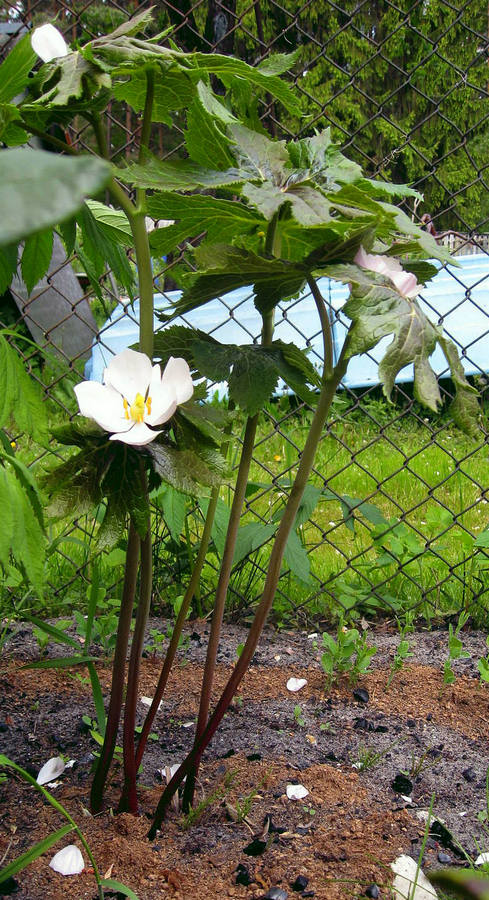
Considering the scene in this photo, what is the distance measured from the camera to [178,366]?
2.96ft

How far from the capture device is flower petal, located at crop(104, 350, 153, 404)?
0.92m

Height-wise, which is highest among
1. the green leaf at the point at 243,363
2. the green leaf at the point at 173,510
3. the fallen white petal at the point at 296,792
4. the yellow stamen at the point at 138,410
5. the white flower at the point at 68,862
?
the green leaf at the point at 243,363

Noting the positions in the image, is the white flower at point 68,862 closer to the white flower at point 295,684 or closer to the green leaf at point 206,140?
the white flower at point 295,684

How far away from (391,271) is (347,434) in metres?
2.96

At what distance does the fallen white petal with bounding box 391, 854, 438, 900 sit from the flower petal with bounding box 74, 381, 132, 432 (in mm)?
728

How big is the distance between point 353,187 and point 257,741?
1047 millimetres

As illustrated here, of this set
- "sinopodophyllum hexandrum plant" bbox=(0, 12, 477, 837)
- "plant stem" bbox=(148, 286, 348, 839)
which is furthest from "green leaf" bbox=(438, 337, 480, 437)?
"plant stem" bbox=(148, 286, 348, 839)

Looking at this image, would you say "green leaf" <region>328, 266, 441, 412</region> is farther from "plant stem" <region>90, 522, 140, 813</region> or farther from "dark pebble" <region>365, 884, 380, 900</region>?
"dark pebble" <region>365, 884, 380, 900</region>

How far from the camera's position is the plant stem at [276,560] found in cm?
102

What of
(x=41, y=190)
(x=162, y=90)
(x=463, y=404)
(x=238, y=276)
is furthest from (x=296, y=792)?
(x=41, y=190)

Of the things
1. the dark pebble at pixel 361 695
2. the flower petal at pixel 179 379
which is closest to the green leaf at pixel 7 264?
the flower petal at pixel 179 379

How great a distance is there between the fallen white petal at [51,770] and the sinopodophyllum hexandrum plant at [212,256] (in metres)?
0.46

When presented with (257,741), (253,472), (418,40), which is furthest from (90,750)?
(418,40)

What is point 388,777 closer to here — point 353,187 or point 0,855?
point 0,855
